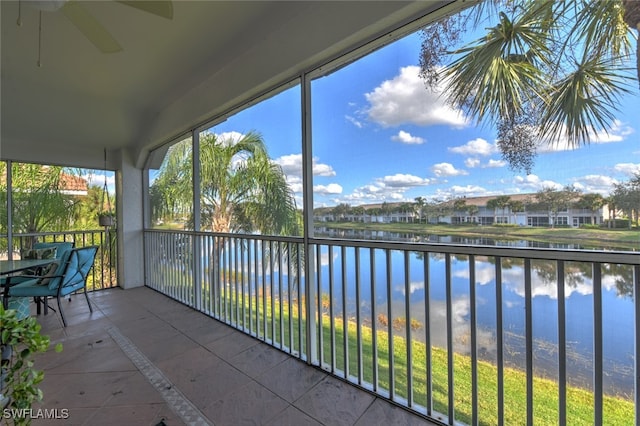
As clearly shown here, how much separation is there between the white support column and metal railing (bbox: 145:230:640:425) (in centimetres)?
305

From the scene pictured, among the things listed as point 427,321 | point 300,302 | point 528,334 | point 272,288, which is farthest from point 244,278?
point 528,334

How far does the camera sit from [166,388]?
70.7 inches

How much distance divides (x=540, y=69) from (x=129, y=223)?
5324 mm

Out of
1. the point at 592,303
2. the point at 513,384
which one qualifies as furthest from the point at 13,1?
the point at 513,384

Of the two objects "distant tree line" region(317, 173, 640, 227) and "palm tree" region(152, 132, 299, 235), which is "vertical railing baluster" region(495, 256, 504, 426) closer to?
"distant tree line" region(317, 173, 640, 227)

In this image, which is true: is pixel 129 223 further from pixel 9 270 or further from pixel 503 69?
pixel 503 69

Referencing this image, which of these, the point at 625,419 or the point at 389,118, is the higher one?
the point at 389,118

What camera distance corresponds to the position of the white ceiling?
5.99 feet

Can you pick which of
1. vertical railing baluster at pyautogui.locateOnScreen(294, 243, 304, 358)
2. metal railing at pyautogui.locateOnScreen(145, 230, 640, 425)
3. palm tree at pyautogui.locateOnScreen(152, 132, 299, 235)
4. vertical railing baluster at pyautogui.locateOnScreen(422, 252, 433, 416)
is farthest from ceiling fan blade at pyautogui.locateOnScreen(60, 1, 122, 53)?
vertical railing baluster at pyautogui.locateOnScreen(422, 252, 433, 416)

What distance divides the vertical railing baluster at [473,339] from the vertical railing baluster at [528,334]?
21cm

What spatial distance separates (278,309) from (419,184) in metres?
1.72

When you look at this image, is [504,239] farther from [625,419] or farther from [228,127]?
[228,127]

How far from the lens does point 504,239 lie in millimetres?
1312

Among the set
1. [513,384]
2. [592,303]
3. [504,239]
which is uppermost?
[504,239]
